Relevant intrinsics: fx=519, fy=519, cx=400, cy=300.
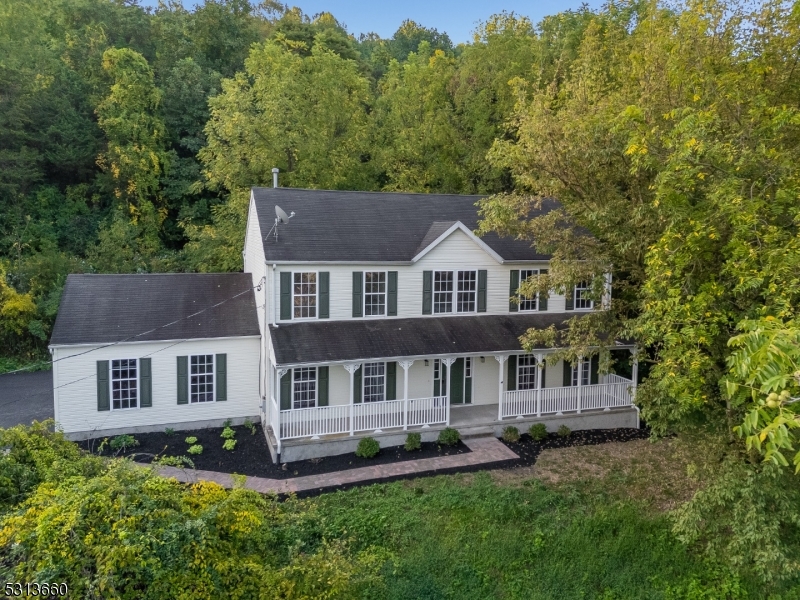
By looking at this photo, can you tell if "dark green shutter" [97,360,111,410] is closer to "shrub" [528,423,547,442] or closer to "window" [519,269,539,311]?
"shrub" [528,423,547,442]

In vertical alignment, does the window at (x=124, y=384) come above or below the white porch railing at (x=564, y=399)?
above

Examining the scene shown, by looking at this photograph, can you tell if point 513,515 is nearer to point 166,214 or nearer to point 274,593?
point 274,593

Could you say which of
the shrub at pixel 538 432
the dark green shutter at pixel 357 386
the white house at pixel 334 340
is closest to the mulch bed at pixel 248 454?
the white house at pixel 334 340

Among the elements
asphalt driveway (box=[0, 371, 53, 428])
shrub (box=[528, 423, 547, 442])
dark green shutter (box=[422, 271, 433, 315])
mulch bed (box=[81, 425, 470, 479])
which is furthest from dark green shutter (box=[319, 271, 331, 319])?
asphalt driveway (box=[0, 371, 53, 428])

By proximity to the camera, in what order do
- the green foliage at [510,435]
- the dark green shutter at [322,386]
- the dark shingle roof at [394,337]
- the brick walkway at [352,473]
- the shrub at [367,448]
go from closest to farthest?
1. the brick walkway at [352,473]
2. the shrub at [367,448]
3. the dark shingle roof at [394,337]
4. the dark green shutter at [322,386]
5. the green foliage at [510,435]

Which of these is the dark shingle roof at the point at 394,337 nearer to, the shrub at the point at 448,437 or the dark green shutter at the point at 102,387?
the shrub at the point at 448,437

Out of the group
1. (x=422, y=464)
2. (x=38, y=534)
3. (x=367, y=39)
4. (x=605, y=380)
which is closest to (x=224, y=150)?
(x=422, y=464)
